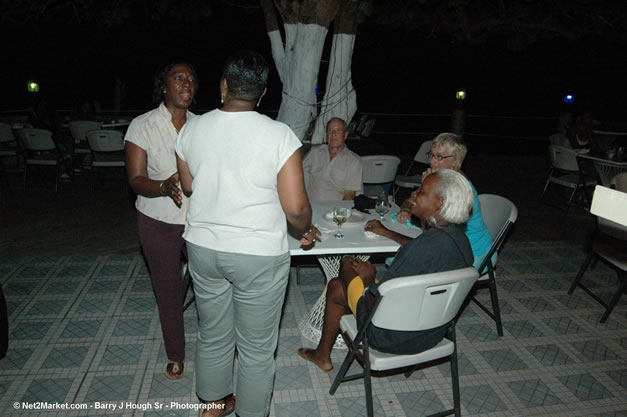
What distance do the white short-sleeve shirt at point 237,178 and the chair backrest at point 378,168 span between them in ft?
9.13

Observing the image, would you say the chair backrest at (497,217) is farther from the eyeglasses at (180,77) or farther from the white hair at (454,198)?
the eyeglasses at (180,77)

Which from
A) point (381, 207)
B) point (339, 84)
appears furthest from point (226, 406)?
point (339, 84)

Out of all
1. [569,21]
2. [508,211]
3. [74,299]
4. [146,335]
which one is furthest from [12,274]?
[569,21]

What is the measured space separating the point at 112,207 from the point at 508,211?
194 inches

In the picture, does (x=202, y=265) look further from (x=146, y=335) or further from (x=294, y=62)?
(x=294, y=62)

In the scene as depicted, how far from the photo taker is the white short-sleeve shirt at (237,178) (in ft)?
5.20

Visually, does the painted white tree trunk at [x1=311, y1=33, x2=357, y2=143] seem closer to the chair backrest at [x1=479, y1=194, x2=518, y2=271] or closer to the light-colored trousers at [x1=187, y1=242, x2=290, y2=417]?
the chair backrest at [x1=479, y1=194, x2=518, y2=271]

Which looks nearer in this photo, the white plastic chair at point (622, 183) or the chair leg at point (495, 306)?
the chair leg at point (495, 306)

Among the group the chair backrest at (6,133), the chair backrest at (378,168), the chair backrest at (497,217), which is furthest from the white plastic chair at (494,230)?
the chair backrest at (6,133)

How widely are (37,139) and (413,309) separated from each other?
6151mm

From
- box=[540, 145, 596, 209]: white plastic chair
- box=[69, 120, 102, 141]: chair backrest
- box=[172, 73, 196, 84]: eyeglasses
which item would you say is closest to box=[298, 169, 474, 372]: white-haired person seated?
box=[172, 73, 196, 84]: eyeglasses

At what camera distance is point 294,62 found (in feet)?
14.2

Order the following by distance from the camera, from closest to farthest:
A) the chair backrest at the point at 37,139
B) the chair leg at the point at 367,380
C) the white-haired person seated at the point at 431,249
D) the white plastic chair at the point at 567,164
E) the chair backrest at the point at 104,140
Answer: the white-haired person seated at the point at 431,249 → the chair leg at the point at 367,380 → the white plastic chair at the point at 567,164 → the chair backrest at the point at 37,139 → the chair backrest at the point at 104,140

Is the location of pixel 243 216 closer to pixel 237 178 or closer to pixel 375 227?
pixel 237 178
